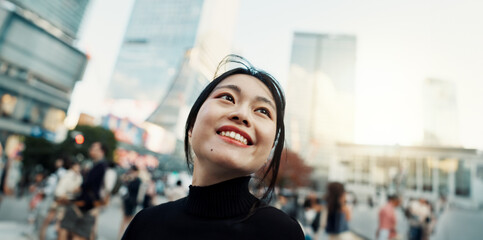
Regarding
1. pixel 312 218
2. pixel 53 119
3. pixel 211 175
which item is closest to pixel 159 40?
pixel 53 119

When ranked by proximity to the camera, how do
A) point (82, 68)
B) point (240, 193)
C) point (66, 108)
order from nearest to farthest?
1. point (240, 193)
2. point (66, 108)
3. point (82, 68)

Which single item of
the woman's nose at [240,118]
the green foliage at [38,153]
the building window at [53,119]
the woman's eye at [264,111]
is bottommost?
the green foliage at [38,153]

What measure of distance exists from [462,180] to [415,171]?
4.42 metres

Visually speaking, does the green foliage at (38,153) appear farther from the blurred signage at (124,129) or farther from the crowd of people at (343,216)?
the blurred signage at (124,129)

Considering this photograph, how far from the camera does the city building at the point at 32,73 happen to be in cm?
2900

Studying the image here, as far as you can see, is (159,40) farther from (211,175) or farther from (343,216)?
(211,175)

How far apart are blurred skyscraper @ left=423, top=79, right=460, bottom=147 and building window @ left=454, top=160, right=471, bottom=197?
62700mm

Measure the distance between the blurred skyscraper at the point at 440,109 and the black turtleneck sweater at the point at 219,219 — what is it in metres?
A: 100

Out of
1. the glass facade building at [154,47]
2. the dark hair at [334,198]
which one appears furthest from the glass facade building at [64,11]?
the dark hair at [334,198]

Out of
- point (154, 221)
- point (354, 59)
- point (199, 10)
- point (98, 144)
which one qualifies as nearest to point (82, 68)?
point (199, 10)

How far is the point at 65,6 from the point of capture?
55594mm

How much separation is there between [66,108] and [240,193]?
42.0 metres

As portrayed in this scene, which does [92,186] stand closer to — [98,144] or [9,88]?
[98,144]

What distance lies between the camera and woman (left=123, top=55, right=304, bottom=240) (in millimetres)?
740
